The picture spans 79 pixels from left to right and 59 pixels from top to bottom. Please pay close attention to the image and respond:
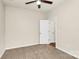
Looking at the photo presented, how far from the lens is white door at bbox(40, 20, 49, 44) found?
6.58 meters

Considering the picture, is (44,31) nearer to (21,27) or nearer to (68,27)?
(21,27)

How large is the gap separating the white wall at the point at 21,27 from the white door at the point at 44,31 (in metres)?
0.31

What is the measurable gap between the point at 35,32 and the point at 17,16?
6.02 feet

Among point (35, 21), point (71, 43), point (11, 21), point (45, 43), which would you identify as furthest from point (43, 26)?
point (71, 43)

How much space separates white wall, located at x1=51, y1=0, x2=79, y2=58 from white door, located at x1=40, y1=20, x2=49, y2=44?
1.55m

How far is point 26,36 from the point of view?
6.07 m

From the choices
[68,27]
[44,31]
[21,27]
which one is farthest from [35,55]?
[44,31]

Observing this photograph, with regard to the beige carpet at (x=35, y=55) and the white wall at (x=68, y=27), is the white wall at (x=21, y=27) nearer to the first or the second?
the beige carpet at (x=35, y=55)

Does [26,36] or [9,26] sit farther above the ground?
[9,26]

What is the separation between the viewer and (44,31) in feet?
21.7

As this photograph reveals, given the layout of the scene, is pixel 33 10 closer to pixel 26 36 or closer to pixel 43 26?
pixel 43 26

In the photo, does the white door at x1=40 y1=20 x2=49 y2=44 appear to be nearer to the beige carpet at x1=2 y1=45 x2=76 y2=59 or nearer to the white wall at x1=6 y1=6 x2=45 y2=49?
the white wall at x1=6 y1=6 x2=45 y2=49

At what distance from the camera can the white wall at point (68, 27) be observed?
12.5 feet

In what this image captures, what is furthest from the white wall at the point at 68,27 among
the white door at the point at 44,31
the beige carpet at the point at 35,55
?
the white door at the point at 44,31
